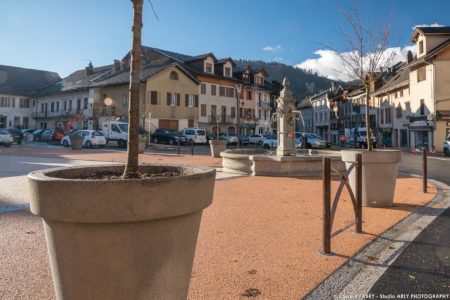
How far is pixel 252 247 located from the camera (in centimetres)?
447

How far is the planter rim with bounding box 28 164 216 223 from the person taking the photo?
6.15ft

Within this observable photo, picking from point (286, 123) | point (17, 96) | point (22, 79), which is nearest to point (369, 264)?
point (286, 123)

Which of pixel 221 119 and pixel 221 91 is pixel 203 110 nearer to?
pixel 221 119

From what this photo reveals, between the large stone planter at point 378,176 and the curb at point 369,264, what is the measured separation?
36.3 inches

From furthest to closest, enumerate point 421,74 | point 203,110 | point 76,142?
point 203,110, point 421,74, point 76,142

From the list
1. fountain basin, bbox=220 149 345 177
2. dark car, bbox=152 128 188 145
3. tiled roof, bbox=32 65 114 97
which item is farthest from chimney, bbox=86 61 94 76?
fountain basin, bbox=220 149 345 177

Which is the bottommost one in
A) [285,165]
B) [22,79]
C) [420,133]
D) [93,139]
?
[285,165]

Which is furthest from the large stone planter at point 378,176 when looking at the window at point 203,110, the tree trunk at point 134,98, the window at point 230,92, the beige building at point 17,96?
the beige building at point 17,96

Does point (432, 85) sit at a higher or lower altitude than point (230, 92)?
lower

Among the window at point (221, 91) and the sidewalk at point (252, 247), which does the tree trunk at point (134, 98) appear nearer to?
the sidewalk at point (252, 247)

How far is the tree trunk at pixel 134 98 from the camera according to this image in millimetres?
2441

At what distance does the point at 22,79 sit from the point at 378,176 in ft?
223

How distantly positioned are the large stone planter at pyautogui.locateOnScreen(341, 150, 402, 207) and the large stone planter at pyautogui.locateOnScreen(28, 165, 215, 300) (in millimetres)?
5385

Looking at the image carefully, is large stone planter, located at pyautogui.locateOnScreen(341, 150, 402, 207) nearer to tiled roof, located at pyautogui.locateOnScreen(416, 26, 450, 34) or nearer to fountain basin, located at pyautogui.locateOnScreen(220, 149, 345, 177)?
fountain basin, located at pyautogui.locateOnScreen(220, 149, 345, 177)
